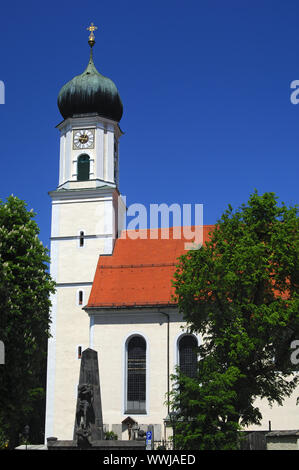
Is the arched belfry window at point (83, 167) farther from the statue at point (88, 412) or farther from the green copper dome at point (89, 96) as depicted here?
the statue at point (88, 412)

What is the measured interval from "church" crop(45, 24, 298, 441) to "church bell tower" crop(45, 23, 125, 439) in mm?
63

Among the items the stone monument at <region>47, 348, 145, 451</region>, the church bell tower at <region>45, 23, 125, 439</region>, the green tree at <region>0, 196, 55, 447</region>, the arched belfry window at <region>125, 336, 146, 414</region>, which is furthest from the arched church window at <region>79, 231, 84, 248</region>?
the stone monument at <region>47, 348, 145, 451</region>

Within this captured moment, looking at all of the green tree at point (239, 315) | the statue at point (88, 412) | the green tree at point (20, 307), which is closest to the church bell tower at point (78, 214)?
the green tree at point (20, 307)

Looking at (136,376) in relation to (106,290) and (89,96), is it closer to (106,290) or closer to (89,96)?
(106,290)

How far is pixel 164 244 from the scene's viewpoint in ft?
130

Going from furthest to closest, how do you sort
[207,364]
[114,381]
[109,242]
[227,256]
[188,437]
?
[109,242], [114,381], [227,256], [207,364], [188,437]

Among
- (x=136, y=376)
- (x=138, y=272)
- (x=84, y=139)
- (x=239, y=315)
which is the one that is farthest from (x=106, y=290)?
(x=239, y=315)

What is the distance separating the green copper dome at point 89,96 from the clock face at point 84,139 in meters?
1.37

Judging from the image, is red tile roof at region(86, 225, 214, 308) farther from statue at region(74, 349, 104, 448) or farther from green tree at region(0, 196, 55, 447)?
green tree at region(0, 196, 55, 447)

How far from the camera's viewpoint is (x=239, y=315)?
23734 millimetres

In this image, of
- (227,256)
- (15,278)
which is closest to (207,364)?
(227,256)

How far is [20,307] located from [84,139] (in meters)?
18.5
